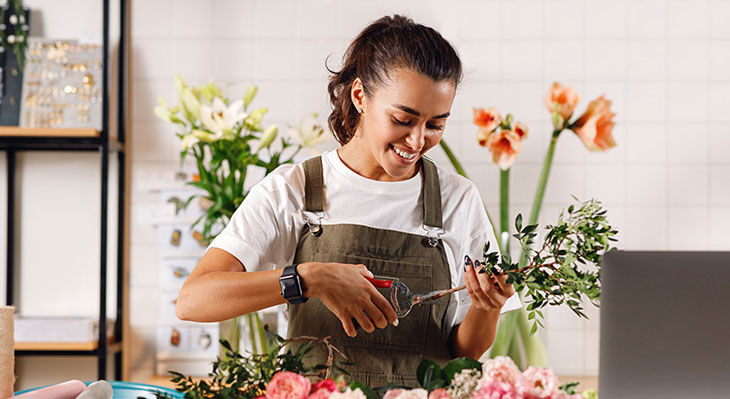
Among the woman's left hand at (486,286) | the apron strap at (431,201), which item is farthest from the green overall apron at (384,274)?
the woman's left hand at (486,286)

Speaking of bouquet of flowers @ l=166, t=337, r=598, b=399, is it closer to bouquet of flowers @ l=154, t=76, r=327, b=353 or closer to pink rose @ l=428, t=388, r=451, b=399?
pink rose @ l=428, t=388, r=451, b=399

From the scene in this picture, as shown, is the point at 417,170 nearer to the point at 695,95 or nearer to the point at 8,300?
the point at 695,95

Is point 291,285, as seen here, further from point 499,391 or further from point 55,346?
point 55,346

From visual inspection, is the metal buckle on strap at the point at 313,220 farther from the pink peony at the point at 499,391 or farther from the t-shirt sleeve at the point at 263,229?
the pink peony at the point at 499,391

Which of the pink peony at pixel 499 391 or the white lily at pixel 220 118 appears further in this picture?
the white lily at pixel 220 118

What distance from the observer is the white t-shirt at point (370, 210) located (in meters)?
1.36

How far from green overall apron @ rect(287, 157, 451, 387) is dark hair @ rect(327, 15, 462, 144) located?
18 centimetres

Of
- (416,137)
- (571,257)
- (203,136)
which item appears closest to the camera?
(571,257)

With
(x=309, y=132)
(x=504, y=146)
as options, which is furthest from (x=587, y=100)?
(x=309, y=132)

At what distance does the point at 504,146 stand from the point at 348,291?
48.2 inches

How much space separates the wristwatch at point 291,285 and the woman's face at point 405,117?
318mm

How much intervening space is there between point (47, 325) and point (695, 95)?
2682 mm

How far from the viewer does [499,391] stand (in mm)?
674

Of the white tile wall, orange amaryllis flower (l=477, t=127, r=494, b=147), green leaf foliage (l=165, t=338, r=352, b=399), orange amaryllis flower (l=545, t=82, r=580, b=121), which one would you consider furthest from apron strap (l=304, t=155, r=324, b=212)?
the white tile wall
